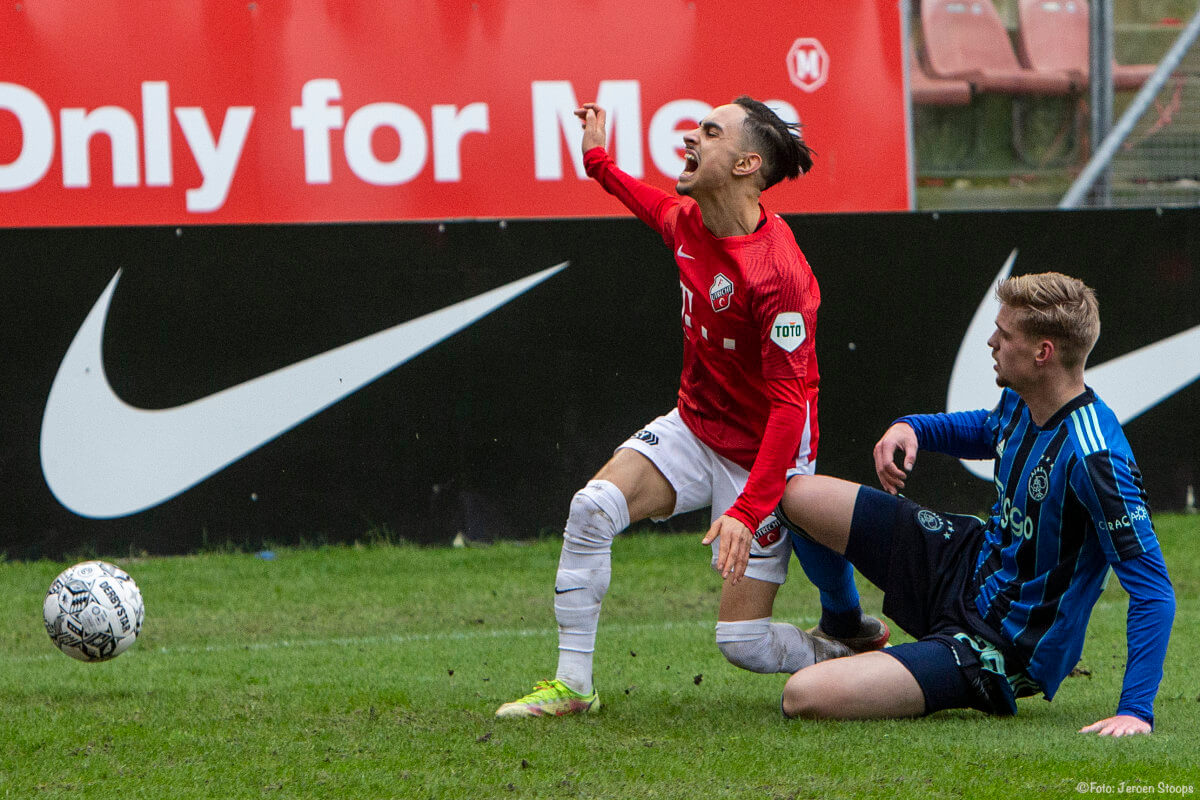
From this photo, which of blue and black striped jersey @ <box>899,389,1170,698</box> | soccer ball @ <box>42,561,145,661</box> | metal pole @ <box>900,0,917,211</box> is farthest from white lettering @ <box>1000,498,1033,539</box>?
metal pole @ <box>900,0,917,211</box>

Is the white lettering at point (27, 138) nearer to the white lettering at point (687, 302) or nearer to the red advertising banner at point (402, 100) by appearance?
the red advertising banner at point (402, 100)

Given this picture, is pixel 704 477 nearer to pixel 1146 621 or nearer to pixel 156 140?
pixel 1146 621

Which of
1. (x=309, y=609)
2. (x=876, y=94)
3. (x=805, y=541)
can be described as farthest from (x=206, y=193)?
(x=805, y=541)

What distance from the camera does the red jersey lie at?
3.98 m

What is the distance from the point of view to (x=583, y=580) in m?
4.20

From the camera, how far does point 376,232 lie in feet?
24.8

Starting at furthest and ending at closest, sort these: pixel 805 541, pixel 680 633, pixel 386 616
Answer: pixel 386 616
pixel 680 633
pixel 805 541

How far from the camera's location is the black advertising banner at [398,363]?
23.6ft

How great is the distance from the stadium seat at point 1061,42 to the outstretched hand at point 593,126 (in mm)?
6760

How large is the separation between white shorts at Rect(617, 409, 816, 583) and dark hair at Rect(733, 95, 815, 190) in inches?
32.8

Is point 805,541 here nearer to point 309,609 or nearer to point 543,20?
point 309,609

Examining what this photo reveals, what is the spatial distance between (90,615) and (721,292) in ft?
7.33

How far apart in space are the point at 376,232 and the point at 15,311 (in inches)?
72.8

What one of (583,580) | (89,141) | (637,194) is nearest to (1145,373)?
(637,194)
